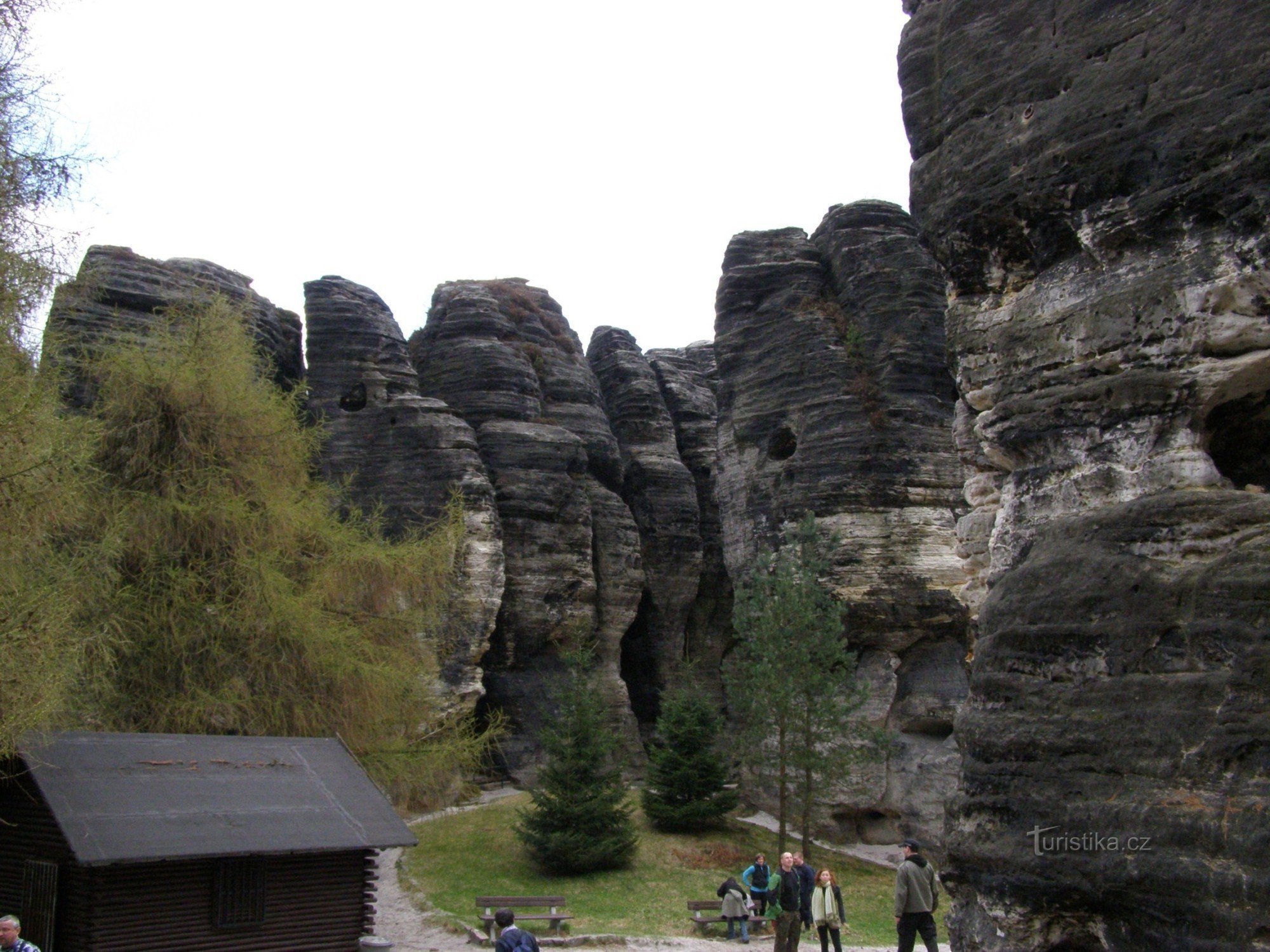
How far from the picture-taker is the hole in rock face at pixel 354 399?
2947 centimetres

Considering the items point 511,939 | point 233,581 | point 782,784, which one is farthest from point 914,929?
point 782,784

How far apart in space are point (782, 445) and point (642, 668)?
10.3 meters

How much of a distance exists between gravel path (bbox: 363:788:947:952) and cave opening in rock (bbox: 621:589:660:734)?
17.0 meters

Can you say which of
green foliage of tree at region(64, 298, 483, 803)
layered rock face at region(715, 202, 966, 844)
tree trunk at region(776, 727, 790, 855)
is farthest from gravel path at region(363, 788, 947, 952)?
layered rock face at region(715, 202, 966, 844)

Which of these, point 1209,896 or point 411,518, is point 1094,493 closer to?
point 1209,896

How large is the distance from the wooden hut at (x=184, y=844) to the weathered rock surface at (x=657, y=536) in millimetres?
22288

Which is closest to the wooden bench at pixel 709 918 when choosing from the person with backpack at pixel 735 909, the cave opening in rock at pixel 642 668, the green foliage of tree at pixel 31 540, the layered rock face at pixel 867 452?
the person with backpack at pixel 735 909

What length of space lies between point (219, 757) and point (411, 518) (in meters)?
16.4

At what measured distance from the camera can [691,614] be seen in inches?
1382

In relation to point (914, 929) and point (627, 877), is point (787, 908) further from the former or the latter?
point (627, 877)

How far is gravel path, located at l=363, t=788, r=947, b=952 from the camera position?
13875mm

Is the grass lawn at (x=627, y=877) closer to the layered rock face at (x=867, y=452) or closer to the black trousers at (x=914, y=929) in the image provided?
the layered rock face at (x=867, y=452)

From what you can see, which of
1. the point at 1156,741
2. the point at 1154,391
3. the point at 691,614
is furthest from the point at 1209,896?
the point at 691,614

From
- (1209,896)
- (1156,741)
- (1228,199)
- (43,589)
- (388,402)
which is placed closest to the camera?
(1209,896)
